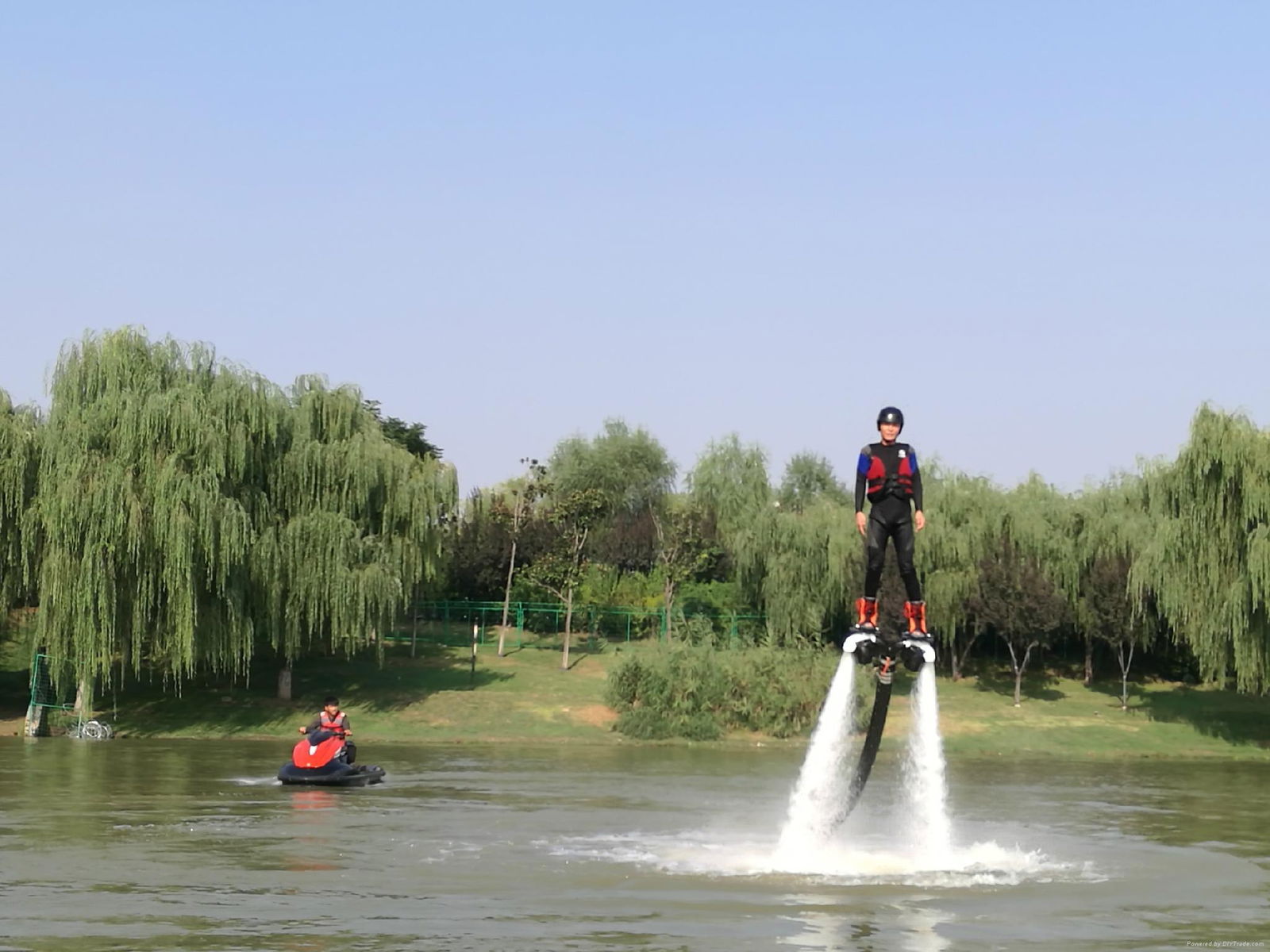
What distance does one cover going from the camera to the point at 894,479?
61.2 ft

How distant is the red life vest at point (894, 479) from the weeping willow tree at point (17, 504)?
31441 mm

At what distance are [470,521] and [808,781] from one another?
54335mm

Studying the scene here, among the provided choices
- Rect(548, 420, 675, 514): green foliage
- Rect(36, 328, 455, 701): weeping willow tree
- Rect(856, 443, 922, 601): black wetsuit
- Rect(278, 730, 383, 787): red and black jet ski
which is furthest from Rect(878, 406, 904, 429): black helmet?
Rect(548, 420, 675, 514): green foliage

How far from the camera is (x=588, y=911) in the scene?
19359 mm

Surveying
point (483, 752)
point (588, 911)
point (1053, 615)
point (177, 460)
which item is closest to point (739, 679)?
point (483, 752)

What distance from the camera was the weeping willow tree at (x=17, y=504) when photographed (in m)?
44.1

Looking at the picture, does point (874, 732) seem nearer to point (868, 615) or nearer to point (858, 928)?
point (868, 615)

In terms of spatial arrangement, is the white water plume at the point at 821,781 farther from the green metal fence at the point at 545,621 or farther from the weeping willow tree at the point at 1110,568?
the green metal fence at the point at 545,621

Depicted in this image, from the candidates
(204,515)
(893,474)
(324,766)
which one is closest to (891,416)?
(893,474)

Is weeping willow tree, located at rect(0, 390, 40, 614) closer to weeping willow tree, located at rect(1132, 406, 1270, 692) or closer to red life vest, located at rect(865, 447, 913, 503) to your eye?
red life vest, located at rect(865, 447, 913, 503)

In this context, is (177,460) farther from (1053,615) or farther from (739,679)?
(1053,615)

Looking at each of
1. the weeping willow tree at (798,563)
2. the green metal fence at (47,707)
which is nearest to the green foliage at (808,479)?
the weeping willow tree at (798,563)

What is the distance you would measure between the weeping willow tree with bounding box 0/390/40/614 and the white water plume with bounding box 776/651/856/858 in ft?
87.7

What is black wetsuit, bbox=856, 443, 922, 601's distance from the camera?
61.2ft
